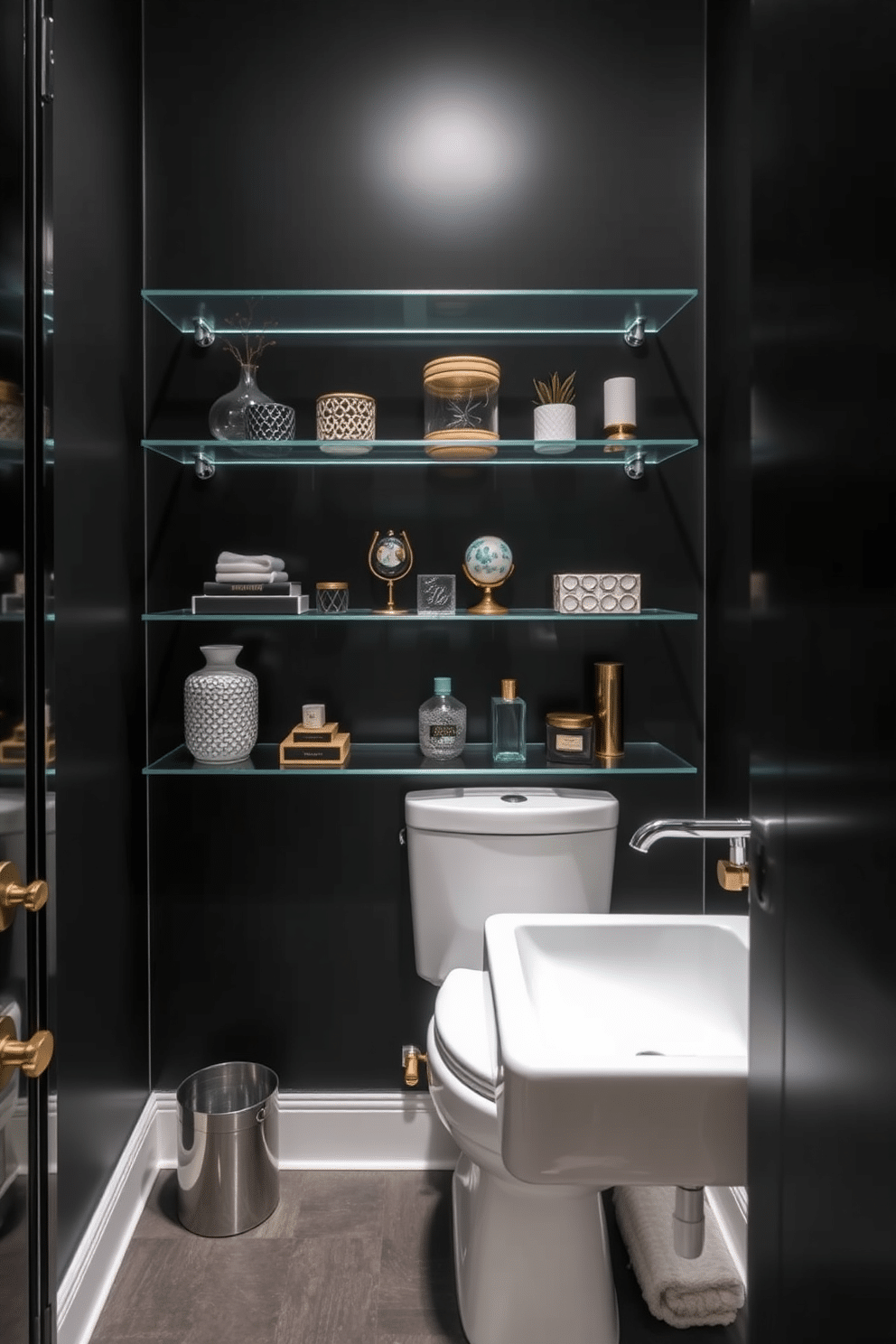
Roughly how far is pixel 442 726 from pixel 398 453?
611 millimetres

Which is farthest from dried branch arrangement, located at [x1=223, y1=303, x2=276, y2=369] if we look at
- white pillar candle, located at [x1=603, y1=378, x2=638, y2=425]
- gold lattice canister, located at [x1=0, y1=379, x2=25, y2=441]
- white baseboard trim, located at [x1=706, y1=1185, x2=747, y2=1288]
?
white baseboard trim, located at [x1=706, y1=1185, x2=747, y2=1288]

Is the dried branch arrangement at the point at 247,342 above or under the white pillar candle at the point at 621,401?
above

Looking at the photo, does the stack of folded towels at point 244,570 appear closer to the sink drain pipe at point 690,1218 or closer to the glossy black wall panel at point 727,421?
the glossy black wall panel at point 727,421

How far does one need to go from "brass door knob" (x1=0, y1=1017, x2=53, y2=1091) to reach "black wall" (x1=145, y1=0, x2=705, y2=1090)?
1285mm

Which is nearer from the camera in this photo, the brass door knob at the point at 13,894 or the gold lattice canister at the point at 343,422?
the brass door knob at the point at 13,894

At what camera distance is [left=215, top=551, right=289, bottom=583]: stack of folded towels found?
203cm

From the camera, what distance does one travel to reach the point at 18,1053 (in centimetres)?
86

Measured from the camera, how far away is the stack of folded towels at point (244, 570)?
79.8 inches

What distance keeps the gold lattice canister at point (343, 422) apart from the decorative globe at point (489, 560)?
1.05ft

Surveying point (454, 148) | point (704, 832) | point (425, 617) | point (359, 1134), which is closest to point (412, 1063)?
point (359, 1134)

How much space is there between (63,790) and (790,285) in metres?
1.38

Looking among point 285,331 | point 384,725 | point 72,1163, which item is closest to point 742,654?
point 384,725

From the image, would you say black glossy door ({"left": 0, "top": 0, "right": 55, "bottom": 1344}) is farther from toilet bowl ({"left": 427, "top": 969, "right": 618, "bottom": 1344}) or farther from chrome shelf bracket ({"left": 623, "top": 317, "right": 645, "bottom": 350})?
chrome shelf bracket ({"left": 623, "top": 317, "right": 645, "bottom": 350})

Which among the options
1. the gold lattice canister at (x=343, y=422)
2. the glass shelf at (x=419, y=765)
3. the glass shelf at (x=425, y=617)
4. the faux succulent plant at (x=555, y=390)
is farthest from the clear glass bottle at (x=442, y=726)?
the faux succulent plant at (x=555, y=390)
